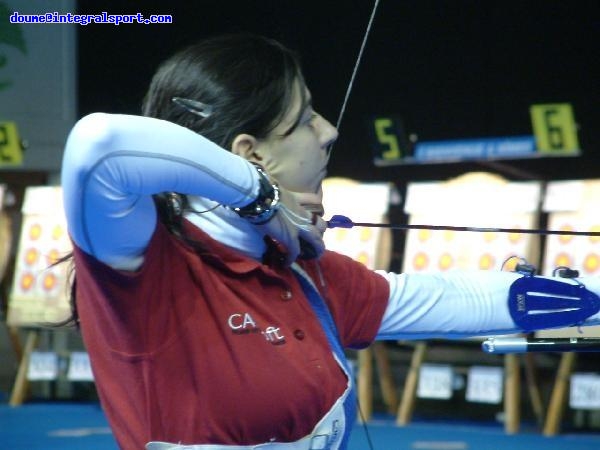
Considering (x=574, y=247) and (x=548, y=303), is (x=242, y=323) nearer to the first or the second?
(x=548, y=303)

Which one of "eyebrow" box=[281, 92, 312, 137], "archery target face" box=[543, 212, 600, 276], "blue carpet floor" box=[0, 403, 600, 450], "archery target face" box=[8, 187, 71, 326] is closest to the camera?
"eyebrow" box=[281, 92, 312, 137]

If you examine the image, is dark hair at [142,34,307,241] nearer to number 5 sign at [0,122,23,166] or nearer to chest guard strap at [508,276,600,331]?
chest guard strap at [508,276,600,331]

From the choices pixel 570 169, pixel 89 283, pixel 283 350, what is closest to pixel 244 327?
pixel 283 350

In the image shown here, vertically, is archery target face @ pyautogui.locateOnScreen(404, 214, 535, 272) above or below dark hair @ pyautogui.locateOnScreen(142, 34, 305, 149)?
below

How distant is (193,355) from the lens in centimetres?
96

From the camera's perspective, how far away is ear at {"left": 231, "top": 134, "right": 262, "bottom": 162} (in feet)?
3.39

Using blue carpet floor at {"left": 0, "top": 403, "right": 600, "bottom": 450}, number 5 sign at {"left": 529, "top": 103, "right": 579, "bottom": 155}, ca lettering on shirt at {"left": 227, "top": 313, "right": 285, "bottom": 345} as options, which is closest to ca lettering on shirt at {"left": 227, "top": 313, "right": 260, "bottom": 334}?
ca lettering on shirt at {"left": 227, "top": 313, "right": 285, "bottom": 345}

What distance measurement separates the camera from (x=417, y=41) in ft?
15.6

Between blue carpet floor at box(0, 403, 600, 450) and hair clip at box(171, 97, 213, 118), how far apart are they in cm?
265


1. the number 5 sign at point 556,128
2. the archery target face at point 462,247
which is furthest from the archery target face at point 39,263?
the number 5 sign at point 556,128

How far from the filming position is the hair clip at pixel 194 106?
1.02 metres

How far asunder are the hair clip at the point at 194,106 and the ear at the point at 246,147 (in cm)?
4

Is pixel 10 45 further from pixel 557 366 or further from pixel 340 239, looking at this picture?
pixel 557 366

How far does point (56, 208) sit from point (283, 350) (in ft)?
14.4
